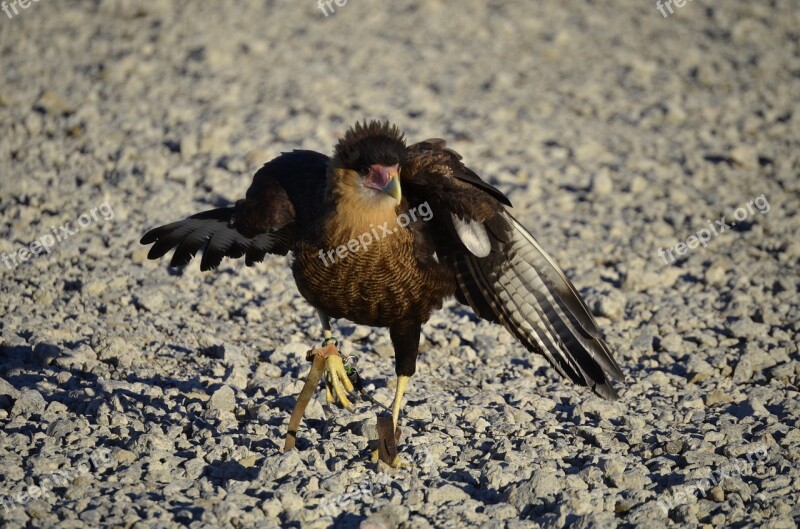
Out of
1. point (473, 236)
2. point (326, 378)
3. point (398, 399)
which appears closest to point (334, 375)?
point (326, 378)

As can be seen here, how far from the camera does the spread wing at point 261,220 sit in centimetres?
584

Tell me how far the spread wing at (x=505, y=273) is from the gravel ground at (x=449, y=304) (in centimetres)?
49

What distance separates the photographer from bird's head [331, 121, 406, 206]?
5406mm

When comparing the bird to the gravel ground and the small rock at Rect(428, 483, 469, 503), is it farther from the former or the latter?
the small rock at Rect(428, 483, 469, 503)

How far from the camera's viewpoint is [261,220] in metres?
5.81

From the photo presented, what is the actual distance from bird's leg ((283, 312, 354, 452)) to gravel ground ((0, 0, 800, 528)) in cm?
15

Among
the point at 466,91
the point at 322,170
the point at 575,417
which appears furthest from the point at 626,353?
the point at 466,91

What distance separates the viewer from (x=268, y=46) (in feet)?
42.4

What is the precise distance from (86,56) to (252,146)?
3605 mm

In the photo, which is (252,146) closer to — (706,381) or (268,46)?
(268,46)
